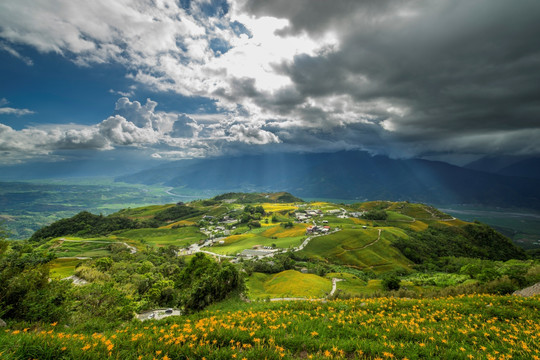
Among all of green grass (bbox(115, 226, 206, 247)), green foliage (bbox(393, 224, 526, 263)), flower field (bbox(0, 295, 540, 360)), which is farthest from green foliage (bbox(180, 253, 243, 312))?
green grass (bbox(115, 226, 206, 247))

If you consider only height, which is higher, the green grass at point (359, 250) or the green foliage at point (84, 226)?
the green grass at point (359, 250)

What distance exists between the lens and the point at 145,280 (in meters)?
33.4

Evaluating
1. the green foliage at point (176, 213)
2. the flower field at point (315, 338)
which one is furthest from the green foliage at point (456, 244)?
the green foliage at point (176, 213)

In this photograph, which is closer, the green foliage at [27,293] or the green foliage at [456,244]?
the green foliage at [27,293]

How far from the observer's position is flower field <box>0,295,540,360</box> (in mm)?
4406

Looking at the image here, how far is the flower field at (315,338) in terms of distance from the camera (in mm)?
4406

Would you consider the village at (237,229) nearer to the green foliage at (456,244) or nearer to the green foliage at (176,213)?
the green foliage at (176,213)

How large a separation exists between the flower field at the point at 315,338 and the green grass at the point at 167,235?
11981 centimetres

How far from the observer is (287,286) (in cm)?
4328

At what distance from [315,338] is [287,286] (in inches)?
1600

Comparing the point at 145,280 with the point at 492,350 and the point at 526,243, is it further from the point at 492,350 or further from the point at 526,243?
the point at 526,243

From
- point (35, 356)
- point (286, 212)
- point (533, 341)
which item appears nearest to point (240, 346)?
point (35, 356)

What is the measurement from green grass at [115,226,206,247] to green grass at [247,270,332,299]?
7680 centimetres

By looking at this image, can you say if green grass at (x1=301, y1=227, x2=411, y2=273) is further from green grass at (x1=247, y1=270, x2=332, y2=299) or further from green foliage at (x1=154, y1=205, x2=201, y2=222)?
green foliage at (x1=154, y1=205, x2=201, y2=222)
